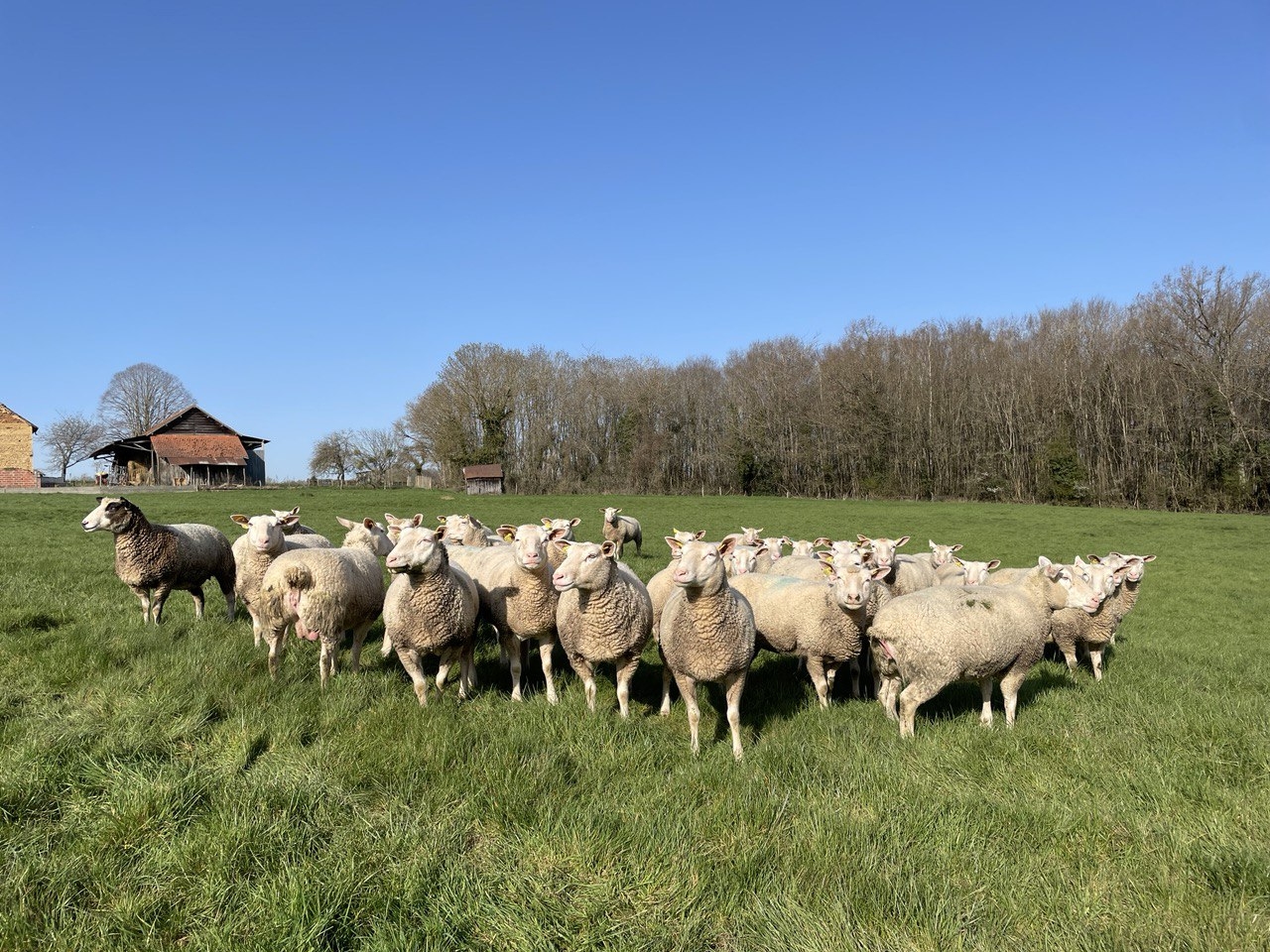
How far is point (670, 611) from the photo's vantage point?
20.2ft

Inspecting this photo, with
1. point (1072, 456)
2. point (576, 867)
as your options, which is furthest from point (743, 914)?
point (1072, 456)

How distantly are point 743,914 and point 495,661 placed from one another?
5.64 meters

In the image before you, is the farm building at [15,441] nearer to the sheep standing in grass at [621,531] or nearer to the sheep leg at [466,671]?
the sheep standing in grass at [621,531]

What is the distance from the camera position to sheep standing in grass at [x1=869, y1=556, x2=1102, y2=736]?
579 centimetres

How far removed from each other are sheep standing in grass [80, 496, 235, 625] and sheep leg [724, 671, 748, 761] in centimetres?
741

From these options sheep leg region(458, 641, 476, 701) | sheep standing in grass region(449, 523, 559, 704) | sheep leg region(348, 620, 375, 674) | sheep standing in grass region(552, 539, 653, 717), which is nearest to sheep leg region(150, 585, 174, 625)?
sheep leg region(348, 620, 375, 674)

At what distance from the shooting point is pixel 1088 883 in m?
3.46

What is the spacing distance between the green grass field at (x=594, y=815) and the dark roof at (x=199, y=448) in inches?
2245

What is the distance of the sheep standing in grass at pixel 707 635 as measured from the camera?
220 inches

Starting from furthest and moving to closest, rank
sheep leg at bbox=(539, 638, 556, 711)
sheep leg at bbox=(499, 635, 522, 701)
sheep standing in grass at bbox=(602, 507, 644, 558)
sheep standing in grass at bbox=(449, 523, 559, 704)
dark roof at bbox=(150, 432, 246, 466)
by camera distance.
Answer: dark roof at bbox=(150, 432, 246, 466) → sheep standing in grass at bbox=(602, 507, 644, 558) → sheep standing in grass at bbox=(449, 523, 559, 704) → sheep leg at bbox=(499, 635, 522, 701) → sheep leg at bbox=(539, 638, 556, 711)

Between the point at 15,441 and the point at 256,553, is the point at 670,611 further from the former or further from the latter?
the point at 15,441

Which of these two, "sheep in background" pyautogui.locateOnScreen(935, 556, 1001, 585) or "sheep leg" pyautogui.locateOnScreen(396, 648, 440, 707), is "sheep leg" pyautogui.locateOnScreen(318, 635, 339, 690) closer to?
"sheep leg" pyautogui.locateOnScreen(396, 648, 440, 707)

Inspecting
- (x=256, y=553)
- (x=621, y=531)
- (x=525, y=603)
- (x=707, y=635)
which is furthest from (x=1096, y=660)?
(x=621, y=531)

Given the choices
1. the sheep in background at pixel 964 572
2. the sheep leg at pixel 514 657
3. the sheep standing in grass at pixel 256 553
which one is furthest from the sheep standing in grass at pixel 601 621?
the sheep in background at pixel 964 572
